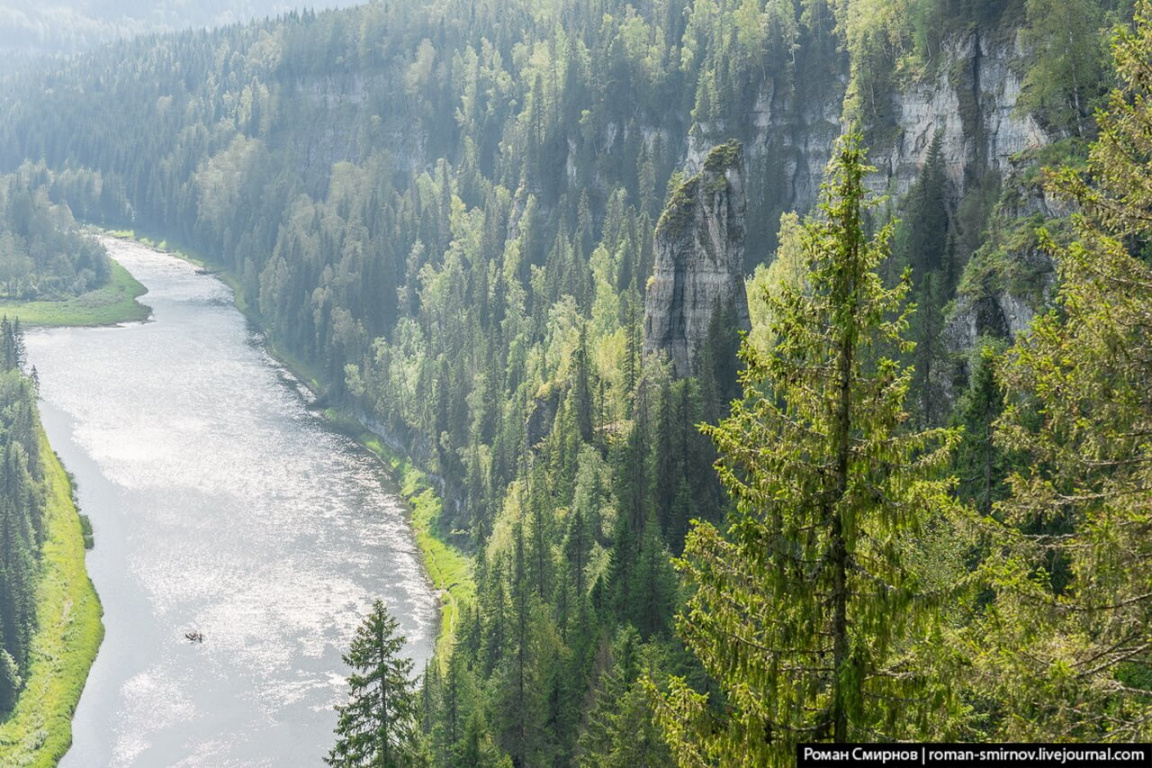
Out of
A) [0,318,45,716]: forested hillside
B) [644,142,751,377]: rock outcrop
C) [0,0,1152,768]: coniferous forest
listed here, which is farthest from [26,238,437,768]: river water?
[644,142,751,377]: rock outcrop

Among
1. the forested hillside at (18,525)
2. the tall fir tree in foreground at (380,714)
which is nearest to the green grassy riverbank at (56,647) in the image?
the forested hillside at (18,525)

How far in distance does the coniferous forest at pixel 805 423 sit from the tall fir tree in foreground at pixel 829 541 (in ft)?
0.21

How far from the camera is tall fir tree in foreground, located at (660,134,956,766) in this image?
19.1 m

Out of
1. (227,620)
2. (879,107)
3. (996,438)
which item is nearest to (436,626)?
(227,620)

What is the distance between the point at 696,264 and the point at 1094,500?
86403 millimetres

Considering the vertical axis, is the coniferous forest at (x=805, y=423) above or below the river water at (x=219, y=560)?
above

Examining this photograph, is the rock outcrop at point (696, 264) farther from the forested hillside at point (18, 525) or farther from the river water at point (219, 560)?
the forested hillside at point (18, 525)

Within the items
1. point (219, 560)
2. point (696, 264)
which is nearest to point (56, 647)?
point (219, 560)

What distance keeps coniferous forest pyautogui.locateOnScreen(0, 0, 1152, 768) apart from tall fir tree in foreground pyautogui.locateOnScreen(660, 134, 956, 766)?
6 centimetres

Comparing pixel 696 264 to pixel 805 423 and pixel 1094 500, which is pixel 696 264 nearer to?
pixel 805 423

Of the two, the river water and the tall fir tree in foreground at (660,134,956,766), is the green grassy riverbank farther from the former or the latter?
the tall fir tree in foreground at (660,134,956,766)

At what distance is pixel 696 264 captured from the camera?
344 ft

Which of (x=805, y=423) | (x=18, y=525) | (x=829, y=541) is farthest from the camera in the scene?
(x=18, y=525)

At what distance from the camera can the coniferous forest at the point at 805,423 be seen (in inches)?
755
